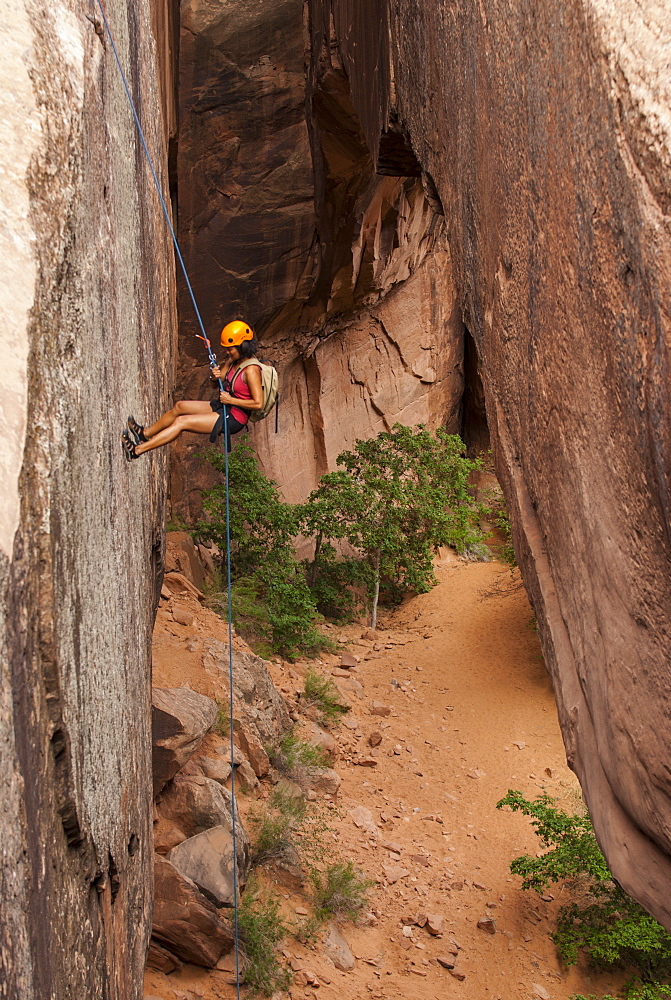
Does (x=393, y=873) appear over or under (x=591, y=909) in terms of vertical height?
over

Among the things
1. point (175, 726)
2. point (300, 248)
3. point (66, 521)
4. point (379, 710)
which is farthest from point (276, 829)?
point (300, 248)

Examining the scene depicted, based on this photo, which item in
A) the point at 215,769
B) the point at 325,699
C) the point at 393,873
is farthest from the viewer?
the point at 325,699

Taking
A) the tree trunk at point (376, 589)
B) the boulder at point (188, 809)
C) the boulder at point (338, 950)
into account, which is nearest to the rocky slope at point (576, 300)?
the boulder at point (338, 950)

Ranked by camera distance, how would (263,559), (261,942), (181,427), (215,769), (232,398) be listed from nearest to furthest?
(181,427) < (232,398) < (261,942) < (215,769) < (263,559)

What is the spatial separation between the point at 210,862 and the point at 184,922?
2.27 feet

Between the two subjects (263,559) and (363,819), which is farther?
(263,559)

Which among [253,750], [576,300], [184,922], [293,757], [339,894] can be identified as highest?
[576,300]

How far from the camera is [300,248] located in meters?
14.4

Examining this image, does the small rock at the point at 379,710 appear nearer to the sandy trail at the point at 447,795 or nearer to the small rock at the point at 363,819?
the sandy trail at the point at 447,795

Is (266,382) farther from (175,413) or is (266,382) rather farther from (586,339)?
(586,339)

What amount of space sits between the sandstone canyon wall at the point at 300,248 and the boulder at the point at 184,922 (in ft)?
29.4

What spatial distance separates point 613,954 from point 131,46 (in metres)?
7.46

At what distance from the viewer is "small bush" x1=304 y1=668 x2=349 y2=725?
10906 mm

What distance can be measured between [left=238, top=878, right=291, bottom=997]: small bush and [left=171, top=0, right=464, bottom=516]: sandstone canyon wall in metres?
8.52
